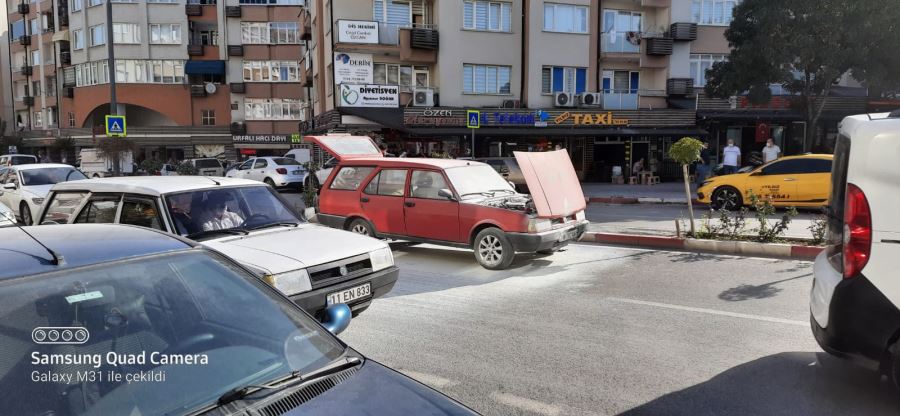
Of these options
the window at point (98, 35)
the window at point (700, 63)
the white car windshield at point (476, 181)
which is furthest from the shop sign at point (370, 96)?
the window at point (98, 35)

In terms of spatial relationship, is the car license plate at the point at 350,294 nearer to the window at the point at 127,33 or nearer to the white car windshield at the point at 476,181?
the white car windshield at the point at 476,181

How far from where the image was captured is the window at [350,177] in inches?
400

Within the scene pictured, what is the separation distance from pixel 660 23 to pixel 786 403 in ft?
102

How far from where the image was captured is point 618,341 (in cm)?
546

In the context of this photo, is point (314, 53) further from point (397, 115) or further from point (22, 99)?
point (22, 99)

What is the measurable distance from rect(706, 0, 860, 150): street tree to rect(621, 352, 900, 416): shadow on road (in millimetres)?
22588

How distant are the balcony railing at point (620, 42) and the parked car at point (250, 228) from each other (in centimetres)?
2719

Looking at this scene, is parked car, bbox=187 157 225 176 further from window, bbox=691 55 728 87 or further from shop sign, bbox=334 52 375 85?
window, bbox=691 55 728 87

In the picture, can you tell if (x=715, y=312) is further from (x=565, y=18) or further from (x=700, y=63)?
(x=700, y=63)

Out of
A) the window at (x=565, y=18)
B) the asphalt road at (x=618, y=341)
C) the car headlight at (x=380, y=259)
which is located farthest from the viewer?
the window at (x=565, y=18)

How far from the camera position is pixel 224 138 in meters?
49.3

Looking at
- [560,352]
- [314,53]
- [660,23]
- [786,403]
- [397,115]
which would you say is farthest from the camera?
[314,53]

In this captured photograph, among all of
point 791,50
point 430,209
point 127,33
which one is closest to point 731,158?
point 791,50

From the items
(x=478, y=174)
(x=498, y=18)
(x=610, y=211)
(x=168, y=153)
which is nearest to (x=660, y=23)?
(x=498, y=18)
